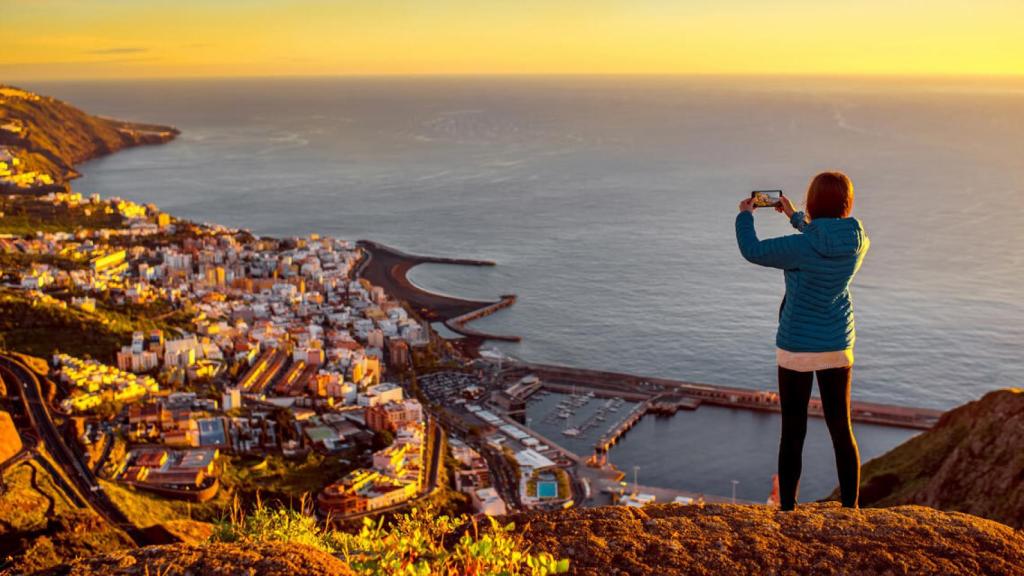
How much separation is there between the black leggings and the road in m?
6.28

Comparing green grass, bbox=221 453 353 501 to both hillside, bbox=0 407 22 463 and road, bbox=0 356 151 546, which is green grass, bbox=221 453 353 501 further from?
hillside, bbox=0 407 22 463

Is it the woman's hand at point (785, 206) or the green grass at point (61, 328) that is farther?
the green grass at point (61, 328)

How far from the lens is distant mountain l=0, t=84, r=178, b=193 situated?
159 feet

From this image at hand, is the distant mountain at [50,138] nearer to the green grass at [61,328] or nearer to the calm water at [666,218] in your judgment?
the calm water at [666,218]

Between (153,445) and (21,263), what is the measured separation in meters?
15.9

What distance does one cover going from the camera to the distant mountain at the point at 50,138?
4834cm

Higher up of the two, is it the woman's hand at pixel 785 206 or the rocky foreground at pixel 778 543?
the woman's hand at pixel 785 206

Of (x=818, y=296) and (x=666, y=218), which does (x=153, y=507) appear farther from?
(x=666, y=218)

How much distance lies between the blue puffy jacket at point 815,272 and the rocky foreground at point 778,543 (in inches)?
21.1

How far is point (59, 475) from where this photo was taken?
458 inches

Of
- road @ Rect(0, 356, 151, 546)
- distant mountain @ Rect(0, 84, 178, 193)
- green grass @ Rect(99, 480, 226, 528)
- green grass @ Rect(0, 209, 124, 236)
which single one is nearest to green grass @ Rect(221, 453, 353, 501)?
green grass @ Rect(99, 480, 226, 528)

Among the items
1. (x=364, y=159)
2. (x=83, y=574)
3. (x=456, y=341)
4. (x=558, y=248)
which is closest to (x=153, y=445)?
(x=456, y=341)

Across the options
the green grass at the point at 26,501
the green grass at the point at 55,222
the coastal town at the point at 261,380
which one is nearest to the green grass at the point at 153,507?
the coastal town at the point at 261,380

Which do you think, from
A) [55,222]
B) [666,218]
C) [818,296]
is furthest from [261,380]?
[666,218]
